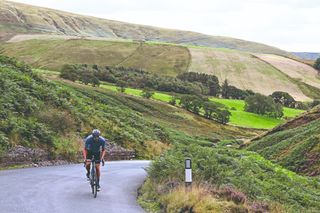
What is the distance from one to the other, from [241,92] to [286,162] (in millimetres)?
96182

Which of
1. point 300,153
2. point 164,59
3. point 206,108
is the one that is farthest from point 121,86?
point 300,153

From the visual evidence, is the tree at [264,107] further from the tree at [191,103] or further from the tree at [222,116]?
the tree at [222,116]

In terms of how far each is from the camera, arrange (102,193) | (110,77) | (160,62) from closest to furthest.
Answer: (102,193) < (110,77) < (160,62)

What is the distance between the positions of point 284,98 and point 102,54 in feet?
210

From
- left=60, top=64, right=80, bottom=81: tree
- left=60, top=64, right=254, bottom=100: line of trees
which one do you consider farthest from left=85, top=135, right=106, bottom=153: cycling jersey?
left=60, top=64, right=254, bottom=100: line of trees

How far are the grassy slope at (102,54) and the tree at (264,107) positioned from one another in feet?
132

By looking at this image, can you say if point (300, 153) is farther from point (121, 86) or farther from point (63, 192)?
point (121, 86)

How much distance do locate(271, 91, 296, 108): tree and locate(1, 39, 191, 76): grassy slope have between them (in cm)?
3150

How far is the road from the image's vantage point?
1472cm

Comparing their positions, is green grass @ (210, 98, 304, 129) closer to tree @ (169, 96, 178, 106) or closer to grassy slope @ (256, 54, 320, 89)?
tree @ (169, 96, 178, 106)

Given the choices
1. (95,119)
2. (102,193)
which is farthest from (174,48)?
(102,193)

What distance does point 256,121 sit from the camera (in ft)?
346

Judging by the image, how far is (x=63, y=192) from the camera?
17672 mm

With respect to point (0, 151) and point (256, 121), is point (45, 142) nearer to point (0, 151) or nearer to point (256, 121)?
point (0, 151)
